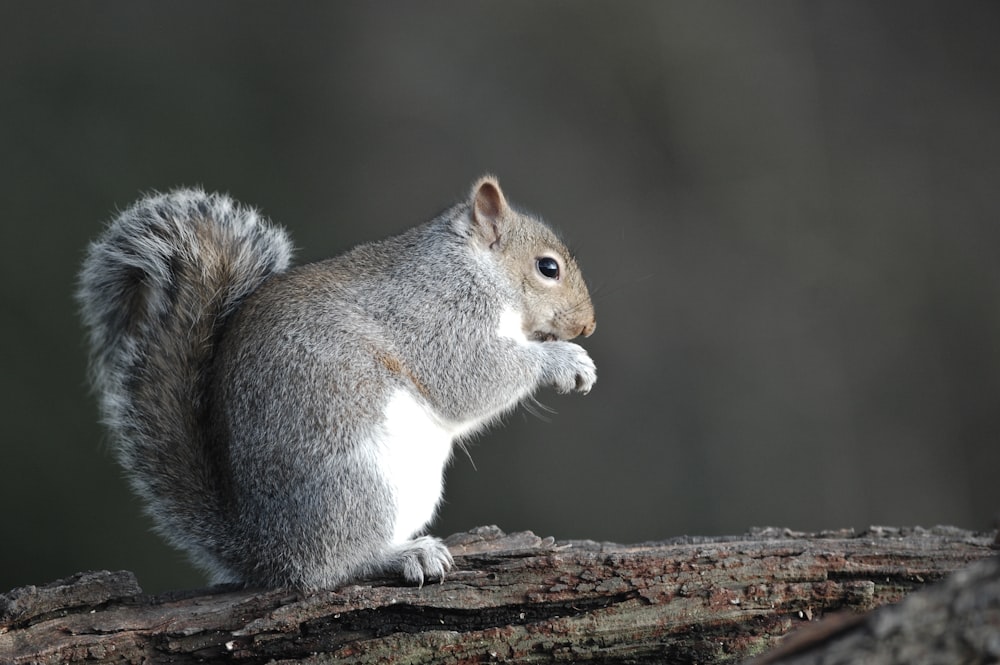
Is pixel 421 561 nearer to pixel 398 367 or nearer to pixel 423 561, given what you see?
pixel 423 561

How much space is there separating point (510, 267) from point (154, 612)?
100cm

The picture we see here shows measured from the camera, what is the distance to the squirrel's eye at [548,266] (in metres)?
2.16

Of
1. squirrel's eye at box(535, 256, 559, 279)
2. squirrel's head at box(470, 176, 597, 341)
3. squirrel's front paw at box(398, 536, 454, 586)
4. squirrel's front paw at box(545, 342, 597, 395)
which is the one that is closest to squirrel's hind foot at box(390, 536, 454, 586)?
squirrel's front paw at box(398, 536, 454, 586)

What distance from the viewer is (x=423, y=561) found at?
5.67 feet

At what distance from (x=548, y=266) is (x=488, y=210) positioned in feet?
0.61

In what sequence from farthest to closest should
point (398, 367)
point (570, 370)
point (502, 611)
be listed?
point (570, 370) → point (398, 367) → point (502, 611)

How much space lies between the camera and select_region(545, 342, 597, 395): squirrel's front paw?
207 cm

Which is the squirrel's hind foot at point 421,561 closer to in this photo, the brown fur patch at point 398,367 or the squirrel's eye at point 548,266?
the brown fur patch at point 398,367

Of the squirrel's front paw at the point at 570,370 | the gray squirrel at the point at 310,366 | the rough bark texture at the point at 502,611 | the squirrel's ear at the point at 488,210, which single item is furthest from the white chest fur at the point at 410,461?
the squirrel's ear at the point at 488,210

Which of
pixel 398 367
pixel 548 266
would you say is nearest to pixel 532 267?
pixel 548 266

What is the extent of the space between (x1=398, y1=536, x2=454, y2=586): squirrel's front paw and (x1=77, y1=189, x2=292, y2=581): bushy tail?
1.18ft

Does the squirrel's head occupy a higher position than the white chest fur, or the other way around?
the squirrel's head

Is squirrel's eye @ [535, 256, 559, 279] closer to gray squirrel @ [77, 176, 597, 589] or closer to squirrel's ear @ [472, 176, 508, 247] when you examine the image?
gray squirrel @ [77, 176, 597, 589]

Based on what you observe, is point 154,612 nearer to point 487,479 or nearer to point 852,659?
point 852,659
